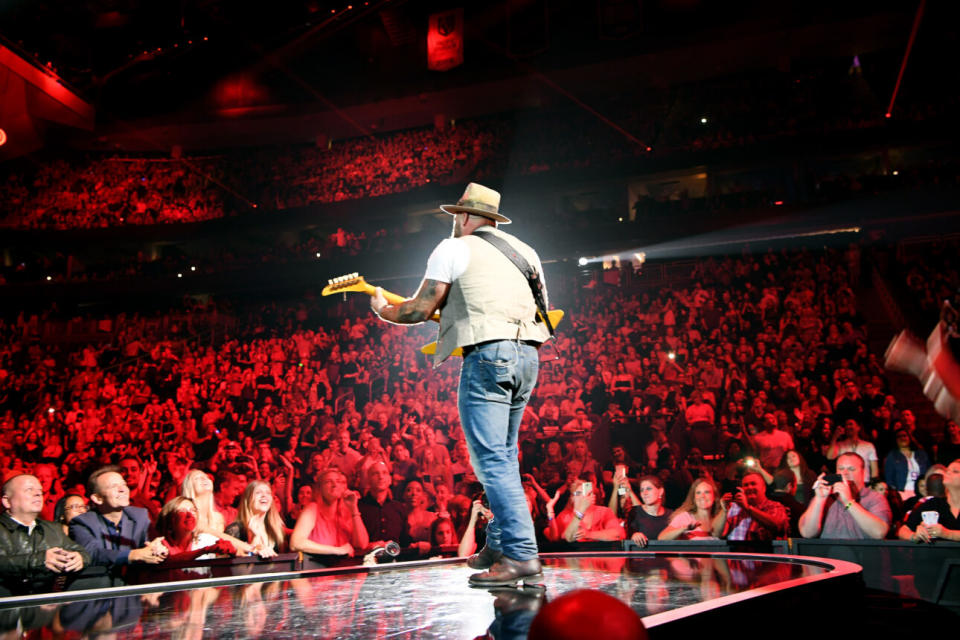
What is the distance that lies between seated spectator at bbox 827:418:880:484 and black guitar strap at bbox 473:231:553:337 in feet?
14.6

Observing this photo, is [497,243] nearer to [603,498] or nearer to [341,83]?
[603,498]

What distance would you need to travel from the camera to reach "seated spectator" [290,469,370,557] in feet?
20.1

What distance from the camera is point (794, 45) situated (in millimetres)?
12781

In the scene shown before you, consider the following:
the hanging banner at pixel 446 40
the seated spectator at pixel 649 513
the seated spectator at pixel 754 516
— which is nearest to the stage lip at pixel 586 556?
the seated spectator at pixel 754 516

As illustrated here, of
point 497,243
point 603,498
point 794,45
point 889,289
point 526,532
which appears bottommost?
point 603,498

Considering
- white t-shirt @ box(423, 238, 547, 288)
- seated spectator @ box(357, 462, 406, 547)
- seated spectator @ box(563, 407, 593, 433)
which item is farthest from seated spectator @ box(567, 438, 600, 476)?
white t-shirt @ box(423, 238, 547, 288)

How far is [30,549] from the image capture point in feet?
12.7

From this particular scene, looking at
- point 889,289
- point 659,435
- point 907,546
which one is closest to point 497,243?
point 907,546

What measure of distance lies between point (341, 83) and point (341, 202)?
269 centimetres

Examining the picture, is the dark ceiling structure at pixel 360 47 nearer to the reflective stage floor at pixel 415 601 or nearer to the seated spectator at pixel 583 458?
the seated spectator at pixel 583 458

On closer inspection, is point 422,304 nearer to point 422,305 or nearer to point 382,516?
point 422,305

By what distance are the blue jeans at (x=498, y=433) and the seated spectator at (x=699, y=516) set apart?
4027mm

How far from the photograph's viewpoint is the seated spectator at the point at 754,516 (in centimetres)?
547

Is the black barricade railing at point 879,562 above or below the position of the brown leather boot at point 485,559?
below
